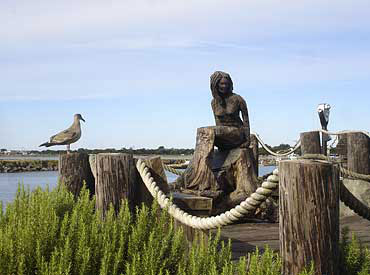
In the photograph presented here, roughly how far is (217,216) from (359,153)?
6982mm

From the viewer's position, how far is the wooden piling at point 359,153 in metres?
10.8

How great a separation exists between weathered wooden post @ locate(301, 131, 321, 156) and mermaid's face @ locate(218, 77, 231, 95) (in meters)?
4.00

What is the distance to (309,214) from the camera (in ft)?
12.2

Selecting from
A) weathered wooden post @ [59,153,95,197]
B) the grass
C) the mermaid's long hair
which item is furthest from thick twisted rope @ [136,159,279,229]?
the mermaid's long hair

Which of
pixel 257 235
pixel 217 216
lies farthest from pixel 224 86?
pixel 217 216

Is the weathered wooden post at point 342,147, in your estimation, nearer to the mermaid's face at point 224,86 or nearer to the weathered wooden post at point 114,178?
the mermaid's face at point 224,86

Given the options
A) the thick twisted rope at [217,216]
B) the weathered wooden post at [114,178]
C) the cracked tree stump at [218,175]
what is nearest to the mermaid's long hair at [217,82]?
the cracked tree stump at [218,175]

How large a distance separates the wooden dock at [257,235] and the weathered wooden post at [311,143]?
132 inches

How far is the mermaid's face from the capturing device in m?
8.12

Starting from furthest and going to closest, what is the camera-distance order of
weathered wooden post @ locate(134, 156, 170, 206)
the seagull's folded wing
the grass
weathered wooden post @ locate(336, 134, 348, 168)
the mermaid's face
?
weathered wooden post @ locate(336, 134, 348, 168)
the mermaid's face
the seagull's folded wing
weathered wooden post @ locate(134, 156, 170, 206)
the grass

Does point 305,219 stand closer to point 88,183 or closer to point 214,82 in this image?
point 88,183

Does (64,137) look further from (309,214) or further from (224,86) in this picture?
(309,214)

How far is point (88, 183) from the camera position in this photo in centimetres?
679

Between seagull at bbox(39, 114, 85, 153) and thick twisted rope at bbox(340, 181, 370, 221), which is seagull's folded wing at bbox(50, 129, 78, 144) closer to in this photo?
seagull at bbox(39, 114, 85, 153)
